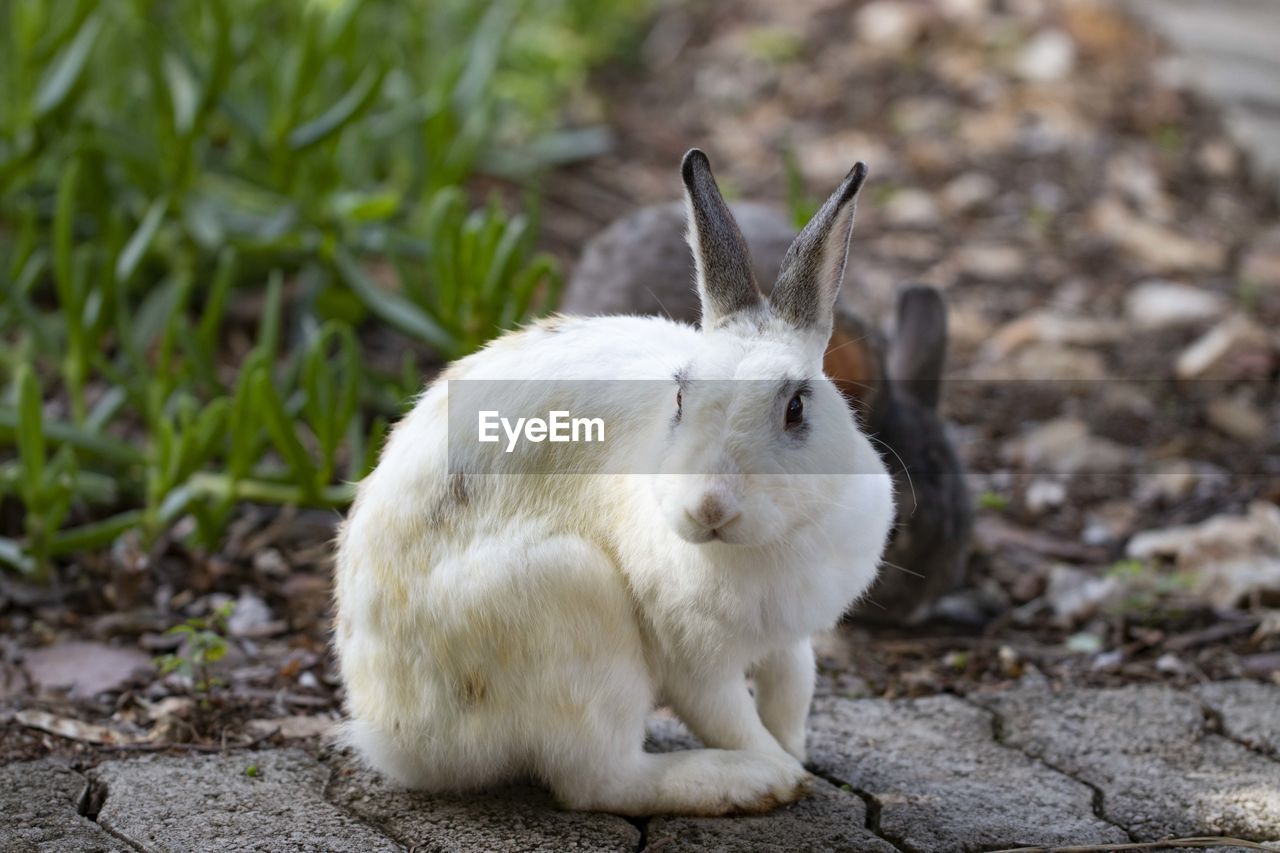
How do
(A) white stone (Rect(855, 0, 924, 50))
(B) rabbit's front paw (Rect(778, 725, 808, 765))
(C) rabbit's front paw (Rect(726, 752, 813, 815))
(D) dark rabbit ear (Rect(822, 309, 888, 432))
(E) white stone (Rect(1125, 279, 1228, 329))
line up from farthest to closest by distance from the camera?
(A) white stone (Rect(855, 0, 924, 50)) → (E) white stone (Rect(1125, 279, 1228, 329)) → (D) dark rabbit ear (Rect(822, 309, 888, 432)) → (B) rabbit's front paw (Rect(778, 725, 808, 765)) → (C) rabbit's front paw (Rect(726, 752, 813, 815))

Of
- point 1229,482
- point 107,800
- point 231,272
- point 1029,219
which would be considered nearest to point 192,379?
point 231,272

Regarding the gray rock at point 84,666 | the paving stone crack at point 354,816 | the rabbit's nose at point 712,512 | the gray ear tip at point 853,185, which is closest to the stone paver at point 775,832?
the paving stone crack at point 354,816

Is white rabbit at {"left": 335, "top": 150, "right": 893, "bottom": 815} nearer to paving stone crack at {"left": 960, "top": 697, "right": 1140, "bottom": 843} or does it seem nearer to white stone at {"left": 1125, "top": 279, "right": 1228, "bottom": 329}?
paving stone crack at {"left": 960, "top": 697, "right": 1140, "bottom": 843}

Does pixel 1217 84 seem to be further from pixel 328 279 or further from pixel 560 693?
pixel 560 693

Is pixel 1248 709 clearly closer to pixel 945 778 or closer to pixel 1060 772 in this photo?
pixel 1060 772

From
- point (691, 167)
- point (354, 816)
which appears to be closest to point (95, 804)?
point (354, 816)

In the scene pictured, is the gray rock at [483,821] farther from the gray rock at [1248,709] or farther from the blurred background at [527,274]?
the gray rock at [1248,709]

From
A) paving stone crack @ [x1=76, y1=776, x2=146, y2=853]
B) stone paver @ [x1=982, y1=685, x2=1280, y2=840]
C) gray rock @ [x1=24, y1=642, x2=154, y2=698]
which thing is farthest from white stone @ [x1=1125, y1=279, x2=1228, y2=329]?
paving stone crack @ [x1=76, y1=776, x2=146, y2=853]
